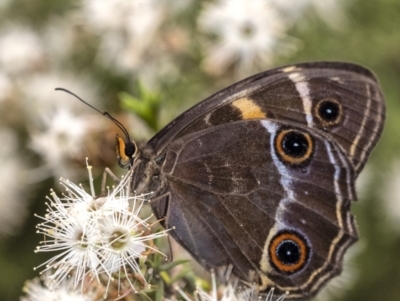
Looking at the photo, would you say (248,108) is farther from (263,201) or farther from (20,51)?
(20,51)

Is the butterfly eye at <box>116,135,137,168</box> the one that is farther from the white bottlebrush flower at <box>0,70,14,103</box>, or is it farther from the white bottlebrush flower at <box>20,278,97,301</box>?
the white bottlebrush flower at <box>0,70,14,103</box>

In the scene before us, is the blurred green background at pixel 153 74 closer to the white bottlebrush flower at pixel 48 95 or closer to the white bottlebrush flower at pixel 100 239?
the white bottlebrush flower at pixel 48 95

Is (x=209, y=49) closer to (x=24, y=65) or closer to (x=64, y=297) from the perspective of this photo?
(x=24, y=65)

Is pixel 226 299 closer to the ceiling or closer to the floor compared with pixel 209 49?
closer to the floor

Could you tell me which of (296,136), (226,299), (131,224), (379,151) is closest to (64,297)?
(131,224)

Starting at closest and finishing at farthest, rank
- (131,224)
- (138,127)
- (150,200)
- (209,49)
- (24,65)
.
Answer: (131,224) < (150,200) < (138,127) < (209,49) < (24,65)

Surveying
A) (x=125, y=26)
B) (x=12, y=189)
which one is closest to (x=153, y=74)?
(x=125, y=26)
